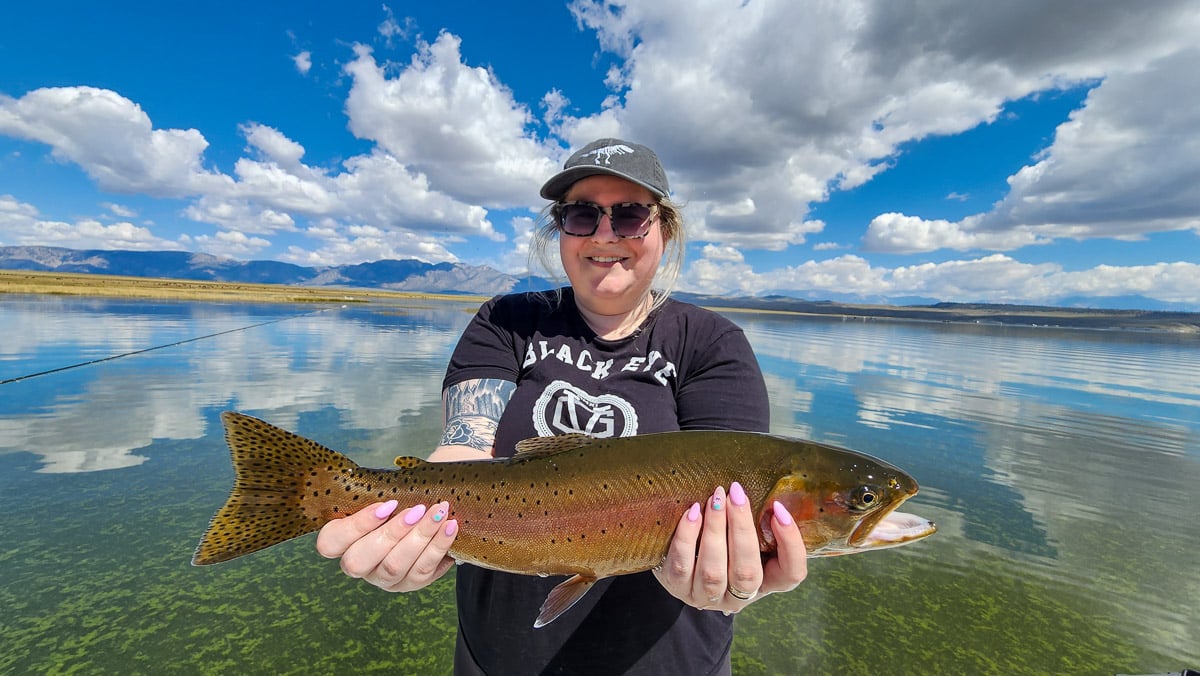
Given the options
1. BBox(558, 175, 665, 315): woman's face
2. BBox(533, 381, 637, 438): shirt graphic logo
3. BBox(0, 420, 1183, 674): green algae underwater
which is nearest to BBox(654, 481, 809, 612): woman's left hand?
BBox(533, 381, 637, 438): shirt graphic logo

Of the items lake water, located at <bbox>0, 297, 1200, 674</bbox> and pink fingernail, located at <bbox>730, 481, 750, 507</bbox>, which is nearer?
pink fingernail, located at <bbox>730, 481, 750, 507</bbox>

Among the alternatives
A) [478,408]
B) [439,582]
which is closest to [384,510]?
[478,408]

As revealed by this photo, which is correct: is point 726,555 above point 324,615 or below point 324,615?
above

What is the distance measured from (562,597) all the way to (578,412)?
1.01m

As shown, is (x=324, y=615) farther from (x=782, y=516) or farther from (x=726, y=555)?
(x=782, y=516)

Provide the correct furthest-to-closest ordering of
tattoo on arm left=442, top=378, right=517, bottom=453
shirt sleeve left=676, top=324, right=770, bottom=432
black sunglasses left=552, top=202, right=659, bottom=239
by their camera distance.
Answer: black sunglasses left=552, top=202, right=659, bottom=239 < tattoo on arm left=442, top=378, right=517, bottom=453 < shirt sleeve left=676, top=324, right=770, bottom=432

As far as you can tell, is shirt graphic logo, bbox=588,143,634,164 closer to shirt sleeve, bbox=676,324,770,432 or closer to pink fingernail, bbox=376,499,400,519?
shirt sleeve, bbox=676,324,770,432

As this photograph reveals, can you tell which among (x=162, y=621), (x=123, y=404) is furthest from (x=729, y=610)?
(x=123, y=404)

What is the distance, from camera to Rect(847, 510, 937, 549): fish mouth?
275 centimetres

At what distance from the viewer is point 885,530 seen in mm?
2801

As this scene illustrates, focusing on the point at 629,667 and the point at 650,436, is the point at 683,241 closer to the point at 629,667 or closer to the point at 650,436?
the point at 650,436

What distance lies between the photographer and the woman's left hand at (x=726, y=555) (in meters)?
2.49

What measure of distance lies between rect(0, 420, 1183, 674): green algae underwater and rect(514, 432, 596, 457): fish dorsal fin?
12.1ft

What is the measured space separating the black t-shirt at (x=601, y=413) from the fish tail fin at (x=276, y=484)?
89cm
